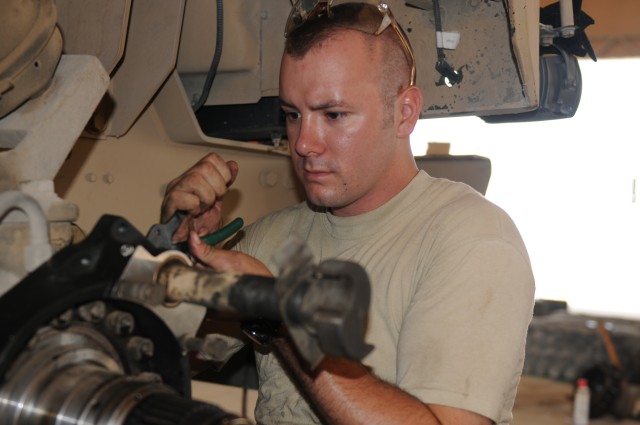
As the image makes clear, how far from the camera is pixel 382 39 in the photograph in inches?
58.8

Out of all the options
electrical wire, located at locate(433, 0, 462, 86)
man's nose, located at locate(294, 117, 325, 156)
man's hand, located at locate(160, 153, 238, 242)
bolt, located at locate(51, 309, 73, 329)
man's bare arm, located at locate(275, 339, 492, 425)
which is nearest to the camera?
bolt, located at locate(51, 309, 73, 329)

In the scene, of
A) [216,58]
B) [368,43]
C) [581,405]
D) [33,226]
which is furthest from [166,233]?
[581,405]

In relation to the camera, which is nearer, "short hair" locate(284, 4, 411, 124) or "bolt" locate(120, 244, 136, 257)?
"bolt" locate(120, 244, 136, 257)

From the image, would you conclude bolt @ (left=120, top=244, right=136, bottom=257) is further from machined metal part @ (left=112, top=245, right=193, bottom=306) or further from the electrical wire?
the electrical wire

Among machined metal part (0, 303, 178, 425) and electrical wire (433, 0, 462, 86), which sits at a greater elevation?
electrical wire (433, 0, 462, 86)

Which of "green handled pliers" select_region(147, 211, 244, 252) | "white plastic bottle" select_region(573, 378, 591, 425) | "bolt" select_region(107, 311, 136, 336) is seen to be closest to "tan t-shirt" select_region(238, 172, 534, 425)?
"green handled pliers" select_region(147, 211, 244, 252)

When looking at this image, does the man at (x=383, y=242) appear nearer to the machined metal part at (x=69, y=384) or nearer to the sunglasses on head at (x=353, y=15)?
the sunglasses on head at (x=353, y=15)

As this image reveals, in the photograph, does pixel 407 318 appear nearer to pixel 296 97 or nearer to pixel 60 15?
pixel 296 97

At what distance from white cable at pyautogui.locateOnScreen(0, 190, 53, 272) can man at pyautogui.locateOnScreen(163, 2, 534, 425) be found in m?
0.20

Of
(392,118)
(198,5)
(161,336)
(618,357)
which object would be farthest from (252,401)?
(161,336)

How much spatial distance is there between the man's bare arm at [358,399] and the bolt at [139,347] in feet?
1.14

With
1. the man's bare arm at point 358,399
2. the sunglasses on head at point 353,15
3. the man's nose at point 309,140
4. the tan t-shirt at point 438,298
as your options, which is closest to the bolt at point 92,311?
the man's bare arm at point 358,399

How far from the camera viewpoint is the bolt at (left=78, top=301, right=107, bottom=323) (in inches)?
32.4

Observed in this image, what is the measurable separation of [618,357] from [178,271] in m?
5.11
